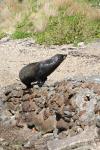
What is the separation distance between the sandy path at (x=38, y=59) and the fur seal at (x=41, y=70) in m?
0.95

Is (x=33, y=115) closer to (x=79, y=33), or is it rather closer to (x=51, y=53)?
(x=51, y=53)

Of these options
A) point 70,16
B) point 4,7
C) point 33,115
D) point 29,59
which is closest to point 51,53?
point 29,59

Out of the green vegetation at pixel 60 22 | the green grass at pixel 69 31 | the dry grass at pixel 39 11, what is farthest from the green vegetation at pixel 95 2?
the green grass at pixel 69 31

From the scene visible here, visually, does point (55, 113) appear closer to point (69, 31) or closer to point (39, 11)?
point (69, 31)

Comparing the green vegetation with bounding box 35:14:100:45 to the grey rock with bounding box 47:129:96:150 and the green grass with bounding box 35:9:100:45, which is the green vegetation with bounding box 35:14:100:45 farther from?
the grey rock with bounding box 47:129:96:150

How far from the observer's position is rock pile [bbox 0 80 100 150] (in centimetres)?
1184

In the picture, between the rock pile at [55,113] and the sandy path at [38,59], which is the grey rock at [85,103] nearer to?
the rock pile at [55,113]

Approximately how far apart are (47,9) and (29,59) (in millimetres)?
4426

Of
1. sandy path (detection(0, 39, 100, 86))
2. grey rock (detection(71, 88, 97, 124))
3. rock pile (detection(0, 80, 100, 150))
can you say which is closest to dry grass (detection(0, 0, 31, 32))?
sandy path (detection(0, 39, 100, 86))

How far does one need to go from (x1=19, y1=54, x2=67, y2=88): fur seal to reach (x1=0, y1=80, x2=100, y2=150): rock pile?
29 cm

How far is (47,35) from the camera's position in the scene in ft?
68.0

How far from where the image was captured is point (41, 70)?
48.2 ft

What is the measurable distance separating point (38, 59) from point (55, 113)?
5143 millimetres

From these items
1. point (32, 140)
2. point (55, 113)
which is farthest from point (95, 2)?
point (32, 140)
